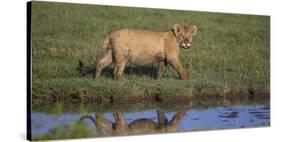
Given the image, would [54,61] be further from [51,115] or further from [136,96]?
[136,96]

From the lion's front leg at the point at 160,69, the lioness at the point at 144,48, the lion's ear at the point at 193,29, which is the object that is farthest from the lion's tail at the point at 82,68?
the lion's ear at the point at 193,29

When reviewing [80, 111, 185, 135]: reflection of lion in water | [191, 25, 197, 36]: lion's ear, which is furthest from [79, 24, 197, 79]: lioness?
[80, 111, 185, 135]: reflection of lion in water

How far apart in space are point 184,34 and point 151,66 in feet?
2.14

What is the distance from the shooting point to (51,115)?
25.1ft

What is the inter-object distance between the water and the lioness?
522 mm

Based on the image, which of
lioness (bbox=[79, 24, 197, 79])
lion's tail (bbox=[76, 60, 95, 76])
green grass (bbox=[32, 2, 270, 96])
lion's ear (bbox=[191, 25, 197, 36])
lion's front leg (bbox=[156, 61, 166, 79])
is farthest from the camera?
lion's ear (bbox=[191, 25, 197, 36])

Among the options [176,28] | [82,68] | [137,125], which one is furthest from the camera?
[176,28]

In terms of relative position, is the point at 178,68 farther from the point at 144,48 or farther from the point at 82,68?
the point at 82,68

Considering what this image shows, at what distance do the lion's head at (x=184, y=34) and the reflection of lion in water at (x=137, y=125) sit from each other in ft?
3.07

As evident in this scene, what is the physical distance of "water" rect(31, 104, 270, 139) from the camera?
7652mm

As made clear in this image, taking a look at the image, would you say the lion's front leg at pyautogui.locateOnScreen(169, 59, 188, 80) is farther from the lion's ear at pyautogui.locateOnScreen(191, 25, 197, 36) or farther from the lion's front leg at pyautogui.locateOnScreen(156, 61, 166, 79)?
the lion's ear at pyautogui.locateOnScreen(191, 25, 197, 36)

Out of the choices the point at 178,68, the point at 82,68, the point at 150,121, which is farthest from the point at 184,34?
the point at 82,68

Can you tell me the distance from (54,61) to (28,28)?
1.69 ft

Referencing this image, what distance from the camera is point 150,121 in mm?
8281
